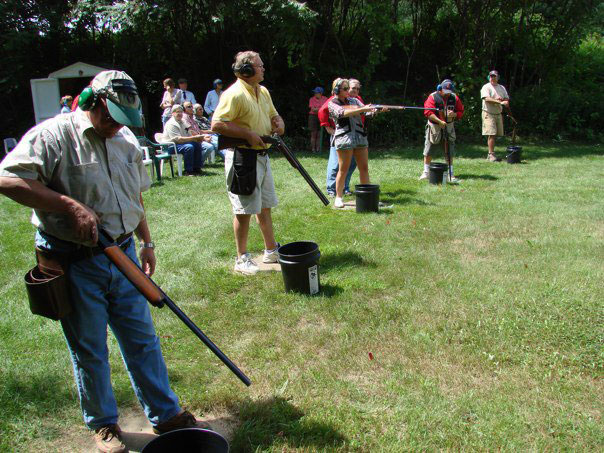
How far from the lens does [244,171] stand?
520cm

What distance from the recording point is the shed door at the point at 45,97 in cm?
1633

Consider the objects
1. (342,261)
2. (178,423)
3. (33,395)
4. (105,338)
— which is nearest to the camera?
(105,338)

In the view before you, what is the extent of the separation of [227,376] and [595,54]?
20652mm

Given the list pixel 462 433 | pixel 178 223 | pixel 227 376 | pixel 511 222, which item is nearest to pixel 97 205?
pixel 227 376

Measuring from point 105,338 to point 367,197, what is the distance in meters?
5.46

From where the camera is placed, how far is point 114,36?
18828 millimetres

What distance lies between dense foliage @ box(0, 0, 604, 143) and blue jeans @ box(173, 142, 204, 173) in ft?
16.2

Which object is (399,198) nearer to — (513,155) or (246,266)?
(246,266)

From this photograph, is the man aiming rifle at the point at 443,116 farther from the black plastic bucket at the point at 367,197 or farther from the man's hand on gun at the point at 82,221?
the man's hand on gun at the point at 82,221

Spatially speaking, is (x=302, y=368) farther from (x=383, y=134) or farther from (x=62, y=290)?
(x=383, y=134)

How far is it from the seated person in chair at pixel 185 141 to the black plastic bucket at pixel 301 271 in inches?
291

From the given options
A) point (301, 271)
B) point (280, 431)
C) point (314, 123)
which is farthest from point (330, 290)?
point (314, 123)

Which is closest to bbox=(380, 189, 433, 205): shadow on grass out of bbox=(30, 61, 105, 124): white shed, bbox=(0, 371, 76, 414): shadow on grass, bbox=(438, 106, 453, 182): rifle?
bbox=(438, 106, 453, 182): rifle

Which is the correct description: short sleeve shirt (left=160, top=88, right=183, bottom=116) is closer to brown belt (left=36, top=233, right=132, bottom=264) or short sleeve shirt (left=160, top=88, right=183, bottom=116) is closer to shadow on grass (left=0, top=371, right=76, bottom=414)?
shadow on grass (left=0, top=371, right=76, bottom=414)
